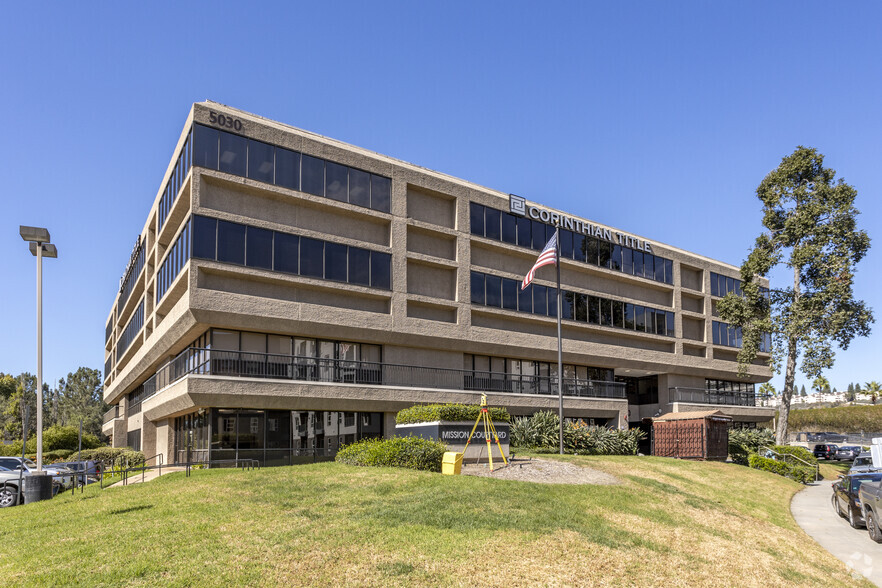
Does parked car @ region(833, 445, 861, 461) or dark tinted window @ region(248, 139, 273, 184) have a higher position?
dark tinted window @ region(248, 139, 273, 184)

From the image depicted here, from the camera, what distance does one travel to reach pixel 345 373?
31.7 meters

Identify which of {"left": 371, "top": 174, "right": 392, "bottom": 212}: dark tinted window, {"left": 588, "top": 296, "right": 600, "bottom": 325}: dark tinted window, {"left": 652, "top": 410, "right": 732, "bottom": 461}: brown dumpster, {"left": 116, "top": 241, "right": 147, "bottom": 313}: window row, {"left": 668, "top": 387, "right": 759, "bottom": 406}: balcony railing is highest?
{"left": 371, "top": 174, "right": 392, "bottom": 212}: dark tinted window

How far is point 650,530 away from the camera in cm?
1556

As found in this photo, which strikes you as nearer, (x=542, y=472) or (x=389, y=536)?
(x=389, y=536)

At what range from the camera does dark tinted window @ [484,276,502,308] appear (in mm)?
36875

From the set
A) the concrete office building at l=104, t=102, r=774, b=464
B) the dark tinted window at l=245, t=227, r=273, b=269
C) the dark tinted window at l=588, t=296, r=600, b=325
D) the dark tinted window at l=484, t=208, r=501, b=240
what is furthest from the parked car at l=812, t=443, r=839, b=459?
the dark tinted window at l=245, t=227, r=273, b=269

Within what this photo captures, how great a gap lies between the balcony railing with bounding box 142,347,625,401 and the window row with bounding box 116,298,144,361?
4930 mm

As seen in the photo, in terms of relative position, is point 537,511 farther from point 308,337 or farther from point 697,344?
point 697,344

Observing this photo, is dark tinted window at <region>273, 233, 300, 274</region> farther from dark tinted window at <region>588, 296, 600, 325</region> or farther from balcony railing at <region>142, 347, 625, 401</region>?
dark tinted window at <region>588, 296, 600, 325</region>

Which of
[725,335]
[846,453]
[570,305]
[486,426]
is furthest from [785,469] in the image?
[846,453]

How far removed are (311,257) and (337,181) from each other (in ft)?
12.6

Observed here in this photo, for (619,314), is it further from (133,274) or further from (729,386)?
(133,274)

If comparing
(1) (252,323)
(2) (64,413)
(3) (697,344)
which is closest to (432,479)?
(1) (252,323)

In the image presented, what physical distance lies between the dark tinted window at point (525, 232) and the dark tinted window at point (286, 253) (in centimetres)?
1401
